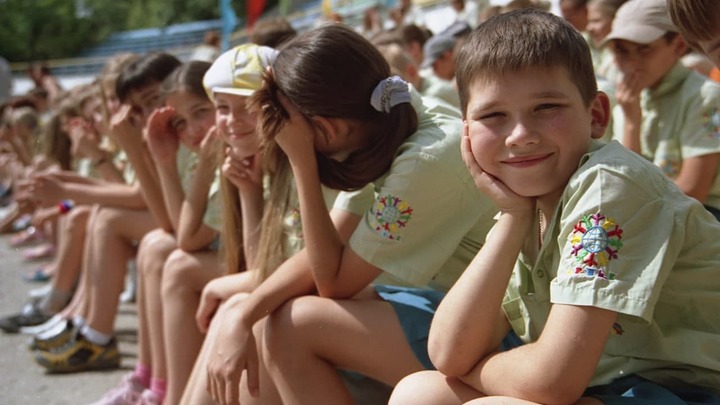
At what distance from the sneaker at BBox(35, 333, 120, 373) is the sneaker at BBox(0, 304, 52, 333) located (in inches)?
35.3

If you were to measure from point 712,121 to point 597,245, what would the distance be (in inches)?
62.8

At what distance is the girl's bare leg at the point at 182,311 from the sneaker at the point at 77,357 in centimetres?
109

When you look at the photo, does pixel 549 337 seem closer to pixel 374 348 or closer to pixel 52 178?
pixel 374 348

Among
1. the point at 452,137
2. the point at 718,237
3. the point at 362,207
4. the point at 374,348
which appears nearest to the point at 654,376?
the point at 718,237

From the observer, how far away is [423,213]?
223 cm

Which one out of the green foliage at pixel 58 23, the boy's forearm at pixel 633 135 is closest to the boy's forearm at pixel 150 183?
the boy's forearm at pixel 633 135

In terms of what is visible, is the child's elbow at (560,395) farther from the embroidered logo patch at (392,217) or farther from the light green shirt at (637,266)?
the embroidered logo patch at (392,217)

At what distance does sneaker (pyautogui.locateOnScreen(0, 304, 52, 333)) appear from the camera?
4965mm

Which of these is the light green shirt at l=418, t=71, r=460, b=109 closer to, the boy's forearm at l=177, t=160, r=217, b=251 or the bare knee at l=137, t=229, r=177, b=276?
the boy's forearm at l=177, t=160, r=217, b=251

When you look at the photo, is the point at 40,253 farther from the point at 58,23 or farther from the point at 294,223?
the point at 58,23

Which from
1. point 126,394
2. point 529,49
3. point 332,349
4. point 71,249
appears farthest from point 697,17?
point 71,249

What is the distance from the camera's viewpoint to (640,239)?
1.52m

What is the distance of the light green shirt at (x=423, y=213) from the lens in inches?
87.4

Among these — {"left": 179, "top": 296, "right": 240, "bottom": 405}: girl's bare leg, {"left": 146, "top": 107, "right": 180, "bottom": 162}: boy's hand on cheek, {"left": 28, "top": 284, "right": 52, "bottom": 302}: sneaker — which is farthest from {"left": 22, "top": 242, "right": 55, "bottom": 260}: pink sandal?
{"left": 179, "top": 296, "right": 240, "bottom": 405}: girl's bare leg
